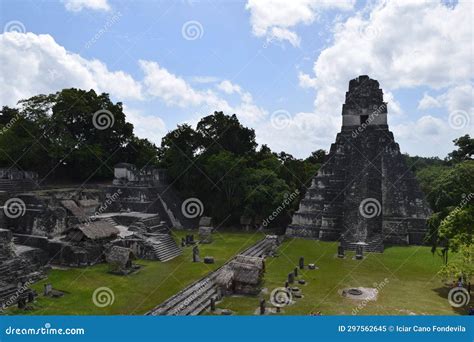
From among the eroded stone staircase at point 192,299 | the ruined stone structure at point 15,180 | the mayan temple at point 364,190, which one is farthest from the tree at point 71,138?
the eroded stone staircase at point 192,299

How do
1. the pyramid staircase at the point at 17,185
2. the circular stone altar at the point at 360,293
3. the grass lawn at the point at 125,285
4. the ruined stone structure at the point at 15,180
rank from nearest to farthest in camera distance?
the grass lawn at the point at 125,285
the circular stone altar at the point at 360,293
the pyramid staircase at the point at 17,185
the ruined stone structure at the point at 15,180

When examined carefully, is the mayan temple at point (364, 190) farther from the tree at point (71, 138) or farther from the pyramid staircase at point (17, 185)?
the pyramid staircase at point (17, 185)

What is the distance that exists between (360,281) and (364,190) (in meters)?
10.3

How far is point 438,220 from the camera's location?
1717 cm

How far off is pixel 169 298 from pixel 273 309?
393 centimetres

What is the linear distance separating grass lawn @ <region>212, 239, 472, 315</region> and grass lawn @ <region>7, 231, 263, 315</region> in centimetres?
277

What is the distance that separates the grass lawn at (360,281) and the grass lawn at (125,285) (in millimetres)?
2773

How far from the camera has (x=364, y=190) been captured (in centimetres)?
2627

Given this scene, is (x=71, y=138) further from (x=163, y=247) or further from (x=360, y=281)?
(x=360, y=281)

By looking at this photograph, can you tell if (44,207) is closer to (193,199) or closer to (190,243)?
(190,243)

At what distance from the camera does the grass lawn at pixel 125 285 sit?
521 inches

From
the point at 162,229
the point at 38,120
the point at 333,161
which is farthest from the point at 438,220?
the point at 38,120

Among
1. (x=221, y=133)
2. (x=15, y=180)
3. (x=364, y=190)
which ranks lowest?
(x=15, y=180)

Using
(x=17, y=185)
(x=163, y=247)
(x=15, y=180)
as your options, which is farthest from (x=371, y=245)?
(x=15, y=180)
